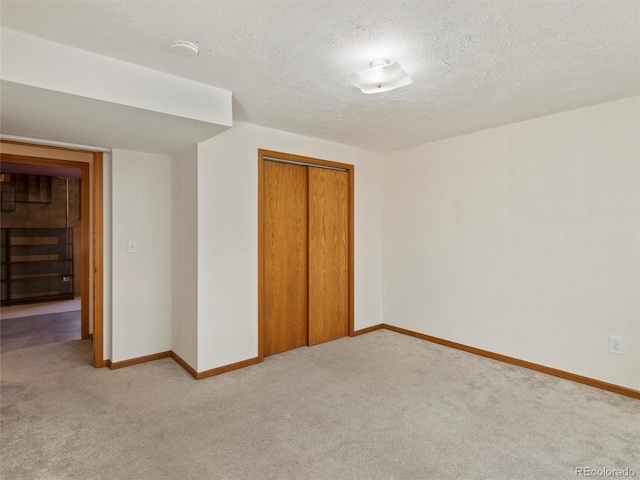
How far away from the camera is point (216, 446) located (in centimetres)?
210

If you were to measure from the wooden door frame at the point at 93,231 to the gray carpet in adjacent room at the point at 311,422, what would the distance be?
0.42m

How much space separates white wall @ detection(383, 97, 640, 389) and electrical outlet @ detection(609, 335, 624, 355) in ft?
0.12

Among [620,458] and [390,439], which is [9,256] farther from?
[620,458]

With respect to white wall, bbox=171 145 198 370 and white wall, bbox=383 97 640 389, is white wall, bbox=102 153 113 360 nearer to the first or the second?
white wall, bbox=171 145 198 370

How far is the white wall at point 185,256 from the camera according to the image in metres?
3.07

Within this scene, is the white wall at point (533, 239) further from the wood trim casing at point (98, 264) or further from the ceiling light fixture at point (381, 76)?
the wood trim casing at point (98, 264)

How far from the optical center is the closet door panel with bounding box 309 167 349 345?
393 cm

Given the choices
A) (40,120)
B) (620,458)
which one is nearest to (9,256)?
(40,120)

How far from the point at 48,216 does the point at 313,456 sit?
22.2 ft

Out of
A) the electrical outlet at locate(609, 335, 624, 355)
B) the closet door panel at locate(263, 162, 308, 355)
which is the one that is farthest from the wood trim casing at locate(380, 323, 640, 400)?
the closet door panel at locate(263, 162, 308, 355)

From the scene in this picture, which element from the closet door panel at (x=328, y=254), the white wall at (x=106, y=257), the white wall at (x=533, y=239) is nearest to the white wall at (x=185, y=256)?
the white wall at (x=106, y=257)

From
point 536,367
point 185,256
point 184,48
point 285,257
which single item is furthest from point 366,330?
point 184,48

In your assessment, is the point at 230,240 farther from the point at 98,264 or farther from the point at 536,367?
the point at 536,367

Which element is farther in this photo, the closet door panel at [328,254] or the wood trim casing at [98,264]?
the closet door panel at [328,254]
